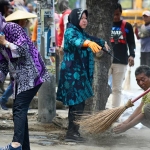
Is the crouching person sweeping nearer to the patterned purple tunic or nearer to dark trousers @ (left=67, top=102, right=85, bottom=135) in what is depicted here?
dark trousers @ (left=67, top=102, right=85, bottom=135)

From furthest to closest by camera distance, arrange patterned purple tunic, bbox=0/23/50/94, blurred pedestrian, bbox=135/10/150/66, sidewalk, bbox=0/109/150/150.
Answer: blurred pedestrian, bbox=135/10/150/66 → sidewalk, bbox=0/109/150/150 → patterned purple tunic, bbox=0/23/50/94

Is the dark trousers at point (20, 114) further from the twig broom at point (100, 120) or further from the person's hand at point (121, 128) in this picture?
the person's hand at point (121, 128)

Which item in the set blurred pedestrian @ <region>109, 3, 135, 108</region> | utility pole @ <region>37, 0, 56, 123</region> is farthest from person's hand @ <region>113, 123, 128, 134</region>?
blurred pedestrian @ <region>109, 3, 135, 108</region>

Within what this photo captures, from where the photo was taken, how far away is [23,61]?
5609mm

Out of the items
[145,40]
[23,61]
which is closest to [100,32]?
[23,61]

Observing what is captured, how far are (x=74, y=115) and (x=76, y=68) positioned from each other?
1.86 ft

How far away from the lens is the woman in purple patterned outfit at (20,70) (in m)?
5.57

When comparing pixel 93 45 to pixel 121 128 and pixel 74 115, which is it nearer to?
pixel 74 115

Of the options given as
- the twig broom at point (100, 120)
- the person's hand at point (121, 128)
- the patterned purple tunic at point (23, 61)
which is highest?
the patterned purple tunic at point (23, 61)

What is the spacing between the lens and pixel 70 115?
273 inches

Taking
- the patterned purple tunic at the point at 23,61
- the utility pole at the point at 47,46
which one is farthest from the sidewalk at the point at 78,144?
the patterned purple tunic at the point at 23,61

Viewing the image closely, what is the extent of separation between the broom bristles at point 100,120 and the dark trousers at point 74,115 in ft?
0.45

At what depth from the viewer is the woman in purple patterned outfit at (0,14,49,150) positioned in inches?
219

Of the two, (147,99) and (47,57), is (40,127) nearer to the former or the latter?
(47,57)
